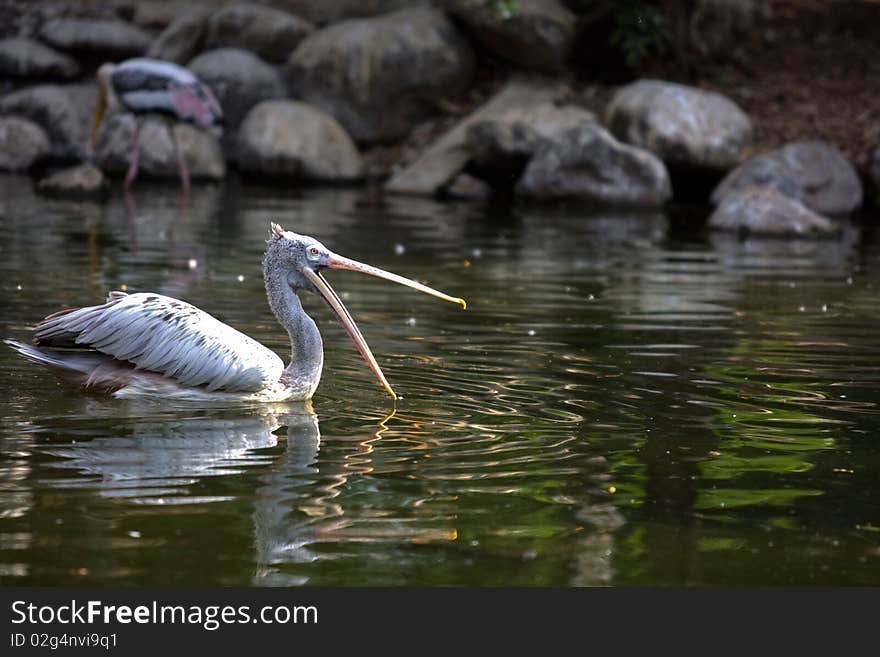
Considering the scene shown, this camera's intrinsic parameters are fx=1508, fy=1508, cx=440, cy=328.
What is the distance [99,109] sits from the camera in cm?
1920

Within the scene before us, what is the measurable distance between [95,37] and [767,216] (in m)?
11.2

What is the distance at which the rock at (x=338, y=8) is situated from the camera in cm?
2294

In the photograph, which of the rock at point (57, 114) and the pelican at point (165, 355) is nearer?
the pelican at point (165, 355)

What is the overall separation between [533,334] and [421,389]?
186cm

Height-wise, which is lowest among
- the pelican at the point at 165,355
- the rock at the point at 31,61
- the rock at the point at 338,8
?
the pelican at the point at 165,355

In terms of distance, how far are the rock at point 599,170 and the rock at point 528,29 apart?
115 inches

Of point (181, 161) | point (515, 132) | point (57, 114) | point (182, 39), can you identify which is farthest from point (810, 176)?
point (57, 114)

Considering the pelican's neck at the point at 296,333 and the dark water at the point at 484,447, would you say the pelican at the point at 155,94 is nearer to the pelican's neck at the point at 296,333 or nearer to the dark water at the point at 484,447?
the dark water at the point at 484,447

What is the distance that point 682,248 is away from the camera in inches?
546

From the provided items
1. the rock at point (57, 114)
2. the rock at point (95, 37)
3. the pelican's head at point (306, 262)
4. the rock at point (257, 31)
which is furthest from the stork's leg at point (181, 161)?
the pelican's head at point (306, 262)

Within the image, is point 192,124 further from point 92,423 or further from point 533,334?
point 92,423

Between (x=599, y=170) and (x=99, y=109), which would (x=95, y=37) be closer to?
(x=99, y=109)

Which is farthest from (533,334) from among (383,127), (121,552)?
(383,127)

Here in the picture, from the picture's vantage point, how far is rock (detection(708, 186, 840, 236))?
50.9ft
